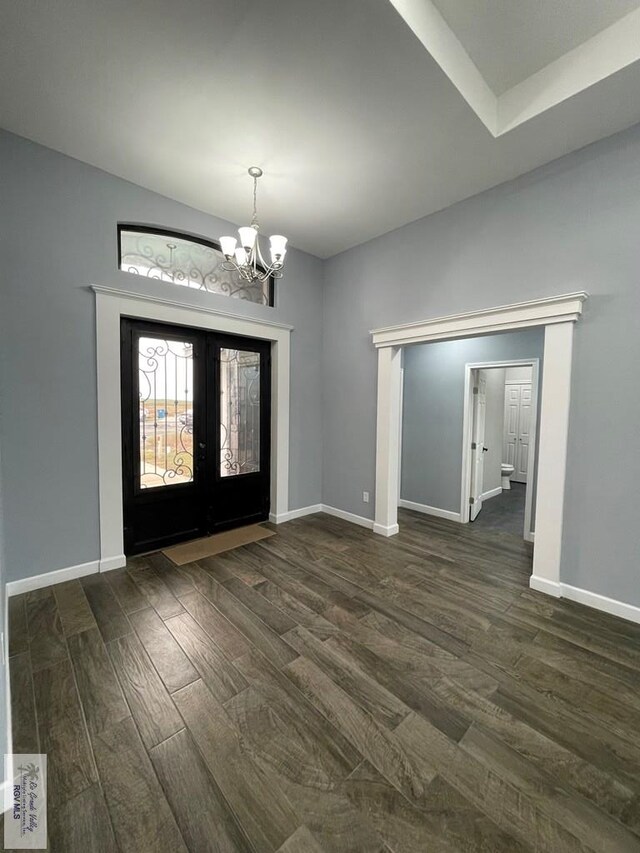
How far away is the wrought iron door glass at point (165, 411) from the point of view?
3.24 metres

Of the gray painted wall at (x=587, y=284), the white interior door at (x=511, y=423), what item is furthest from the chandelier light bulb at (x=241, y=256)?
the white interior door at (x=511, y=423)

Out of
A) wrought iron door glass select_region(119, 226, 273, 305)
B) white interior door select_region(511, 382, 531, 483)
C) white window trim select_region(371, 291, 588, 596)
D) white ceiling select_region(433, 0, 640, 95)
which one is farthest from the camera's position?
white interior door select_region(511, 382, 531, 483)

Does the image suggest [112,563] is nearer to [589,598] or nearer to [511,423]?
[589,598]

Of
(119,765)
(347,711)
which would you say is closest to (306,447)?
(347,711)

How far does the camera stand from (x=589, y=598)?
2551 millimetres

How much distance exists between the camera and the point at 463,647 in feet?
6.83

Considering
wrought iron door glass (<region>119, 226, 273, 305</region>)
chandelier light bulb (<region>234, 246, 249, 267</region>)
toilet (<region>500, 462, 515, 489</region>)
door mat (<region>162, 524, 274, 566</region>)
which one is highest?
wrought iron door glass (<region>119, 226, 273, 305</region>)

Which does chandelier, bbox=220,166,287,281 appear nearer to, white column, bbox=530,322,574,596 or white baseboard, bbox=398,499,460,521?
white column, bbox=530,322,574,596

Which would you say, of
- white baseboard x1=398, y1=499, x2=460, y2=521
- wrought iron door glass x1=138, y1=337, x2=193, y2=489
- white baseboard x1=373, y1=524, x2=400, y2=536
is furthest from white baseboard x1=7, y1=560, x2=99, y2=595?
white baseboard x1=398, y1=499, x2=460, y2=521

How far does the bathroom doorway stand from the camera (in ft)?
13.5

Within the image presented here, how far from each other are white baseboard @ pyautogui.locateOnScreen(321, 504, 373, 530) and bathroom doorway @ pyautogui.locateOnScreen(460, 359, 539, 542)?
1.30m

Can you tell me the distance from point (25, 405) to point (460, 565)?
13.1ft

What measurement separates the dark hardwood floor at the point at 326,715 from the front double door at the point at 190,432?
0.83 m

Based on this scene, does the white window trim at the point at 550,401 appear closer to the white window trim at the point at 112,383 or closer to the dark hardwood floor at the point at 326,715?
the dark hardwood floor at the point at 326,715
